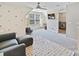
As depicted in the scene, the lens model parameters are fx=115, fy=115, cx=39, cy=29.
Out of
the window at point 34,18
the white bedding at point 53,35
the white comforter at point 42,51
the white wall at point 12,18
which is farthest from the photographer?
the white comforter at point 42,51

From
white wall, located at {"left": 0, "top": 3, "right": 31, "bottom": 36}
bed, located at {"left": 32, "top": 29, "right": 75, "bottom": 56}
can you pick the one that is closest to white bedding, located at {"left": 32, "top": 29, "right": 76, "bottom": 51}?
bed, located at {"left": 32, "top": 29, "right": 75, "bottom": 56}

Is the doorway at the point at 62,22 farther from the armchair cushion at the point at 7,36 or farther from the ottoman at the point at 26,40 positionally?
the armchair cushion at the point at 7,36

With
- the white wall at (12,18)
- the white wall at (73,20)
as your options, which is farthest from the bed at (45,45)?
the white wall at (12,18)

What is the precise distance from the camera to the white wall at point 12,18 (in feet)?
4.72

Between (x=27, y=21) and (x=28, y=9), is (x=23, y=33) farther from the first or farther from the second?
(x=28, y=9)

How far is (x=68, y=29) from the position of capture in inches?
61.8

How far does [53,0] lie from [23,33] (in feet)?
2.00

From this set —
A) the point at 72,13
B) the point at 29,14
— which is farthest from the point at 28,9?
the point at 72,13

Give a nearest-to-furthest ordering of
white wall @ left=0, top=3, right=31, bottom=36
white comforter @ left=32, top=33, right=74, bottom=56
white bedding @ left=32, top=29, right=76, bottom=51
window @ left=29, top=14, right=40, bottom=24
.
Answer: white wall @ left=0, top=3, right=31, bottom=36 < window @ left=29, top=14, right=40, bottom=24 < white bedding @ left=32, top=29, right=76, bottom=51 < white comforter @ left=32, top=33, right=74, bottom=56

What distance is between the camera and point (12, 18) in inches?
58.6

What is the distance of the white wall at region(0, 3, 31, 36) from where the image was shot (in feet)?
4.72

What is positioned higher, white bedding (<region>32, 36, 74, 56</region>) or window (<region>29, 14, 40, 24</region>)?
window (<region>29, 14, 40, 24</region>)

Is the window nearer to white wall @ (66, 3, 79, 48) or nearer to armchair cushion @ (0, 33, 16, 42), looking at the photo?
armchair cushion @ (0, 33, 16, 42)

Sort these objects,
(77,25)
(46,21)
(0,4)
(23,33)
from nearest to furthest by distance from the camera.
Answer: (0,4)
(77,25)
(23,33)
(46,21)
